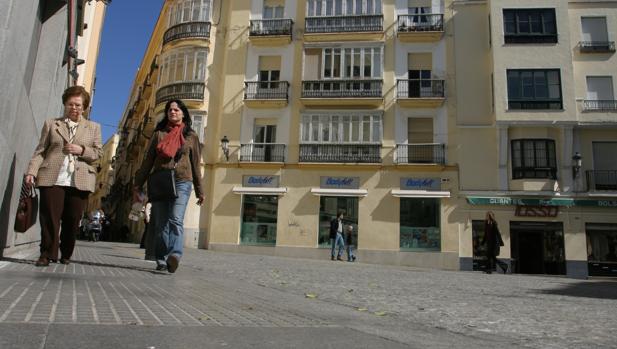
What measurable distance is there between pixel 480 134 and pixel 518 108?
2.06 meters

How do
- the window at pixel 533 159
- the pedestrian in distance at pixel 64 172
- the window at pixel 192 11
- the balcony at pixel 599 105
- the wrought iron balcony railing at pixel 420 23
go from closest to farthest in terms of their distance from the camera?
the pedestrian in distance at pixel 64 172 → the window at pixel 533 159 → the balcony at pixel 599 105 → the wrought iron balcony railing at pixel 420 23 → the window at pixel 192 11

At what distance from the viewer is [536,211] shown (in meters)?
22.0

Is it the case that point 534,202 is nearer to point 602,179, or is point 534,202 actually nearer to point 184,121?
point 602,179

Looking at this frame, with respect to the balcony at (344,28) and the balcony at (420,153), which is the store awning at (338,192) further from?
the balcony at (344,28)

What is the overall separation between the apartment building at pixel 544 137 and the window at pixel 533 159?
0.15 feet

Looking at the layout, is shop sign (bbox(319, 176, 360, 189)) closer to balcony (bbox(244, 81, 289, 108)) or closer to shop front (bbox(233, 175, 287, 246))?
shop front (bbox(233, 175, 287, 246))

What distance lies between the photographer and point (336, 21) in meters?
25.3

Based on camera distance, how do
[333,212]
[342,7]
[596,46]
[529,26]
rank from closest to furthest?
1. [596,46]
2. [529,26]
3. [333,212]
4. [342,7]

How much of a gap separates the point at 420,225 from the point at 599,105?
1020cm

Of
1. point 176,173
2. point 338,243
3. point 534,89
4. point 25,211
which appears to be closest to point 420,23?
point 534,89

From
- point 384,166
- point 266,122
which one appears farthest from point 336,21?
point 384,166

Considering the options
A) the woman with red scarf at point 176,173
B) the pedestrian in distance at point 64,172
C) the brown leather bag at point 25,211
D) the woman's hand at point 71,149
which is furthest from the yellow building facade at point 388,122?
the brown leather bag at point 25,211

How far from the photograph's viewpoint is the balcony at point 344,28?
24844 millimetres

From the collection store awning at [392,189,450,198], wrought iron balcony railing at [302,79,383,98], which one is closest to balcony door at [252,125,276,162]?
wrought iron balcony railing at [302,79,383,98]
